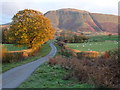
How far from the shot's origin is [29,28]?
3797 cm

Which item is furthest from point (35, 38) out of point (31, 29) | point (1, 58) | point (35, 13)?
point (1, 58)

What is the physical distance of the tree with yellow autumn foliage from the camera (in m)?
37.0

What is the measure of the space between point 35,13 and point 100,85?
107ft

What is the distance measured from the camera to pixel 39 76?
13023 mm

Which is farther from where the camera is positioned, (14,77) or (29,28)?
(29,28)

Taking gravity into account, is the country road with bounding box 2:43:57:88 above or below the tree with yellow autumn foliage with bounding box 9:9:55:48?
below

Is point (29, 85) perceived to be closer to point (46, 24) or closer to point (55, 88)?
point (55, 88)

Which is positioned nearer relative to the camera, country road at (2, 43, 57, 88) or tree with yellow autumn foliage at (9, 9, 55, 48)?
country road at (2, 43, 57, 88)

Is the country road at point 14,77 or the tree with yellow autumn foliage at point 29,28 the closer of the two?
→ the country road at point 14,77

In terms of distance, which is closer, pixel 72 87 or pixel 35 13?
pixel 72 87

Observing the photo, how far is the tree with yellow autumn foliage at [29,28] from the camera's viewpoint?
37.0 metres

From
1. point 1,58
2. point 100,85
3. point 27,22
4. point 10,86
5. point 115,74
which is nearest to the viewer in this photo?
point 100,85

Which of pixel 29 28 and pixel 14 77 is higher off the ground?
pixel 29 28

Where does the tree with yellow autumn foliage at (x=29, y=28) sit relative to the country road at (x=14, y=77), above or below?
above
